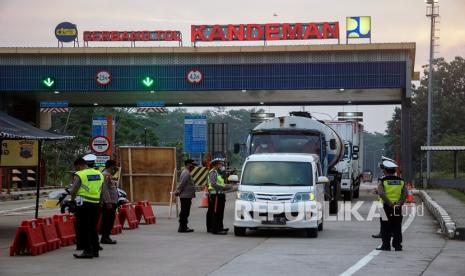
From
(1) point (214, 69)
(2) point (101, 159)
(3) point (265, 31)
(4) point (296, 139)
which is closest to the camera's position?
(4) point (296, 139)

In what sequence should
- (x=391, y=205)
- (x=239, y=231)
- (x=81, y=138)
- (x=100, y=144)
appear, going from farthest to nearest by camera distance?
(x=81, y=138)
(x=100, y=144)
(x=239, y=231)
(x=391, y=205)

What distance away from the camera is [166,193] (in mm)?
29047

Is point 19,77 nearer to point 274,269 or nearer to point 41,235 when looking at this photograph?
point 41,235

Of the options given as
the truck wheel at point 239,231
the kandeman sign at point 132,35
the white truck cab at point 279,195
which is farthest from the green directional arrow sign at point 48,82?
the truck wheel at point 239,231

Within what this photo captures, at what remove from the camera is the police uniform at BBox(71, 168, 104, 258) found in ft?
52.3

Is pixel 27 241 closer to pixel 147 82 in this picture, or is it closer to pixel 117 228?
pixel 117 228

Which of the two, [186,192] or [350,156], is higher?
[350,156]

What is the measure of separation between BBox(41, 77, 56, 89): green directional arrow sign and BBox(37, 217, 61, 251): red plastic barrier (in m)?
27.2

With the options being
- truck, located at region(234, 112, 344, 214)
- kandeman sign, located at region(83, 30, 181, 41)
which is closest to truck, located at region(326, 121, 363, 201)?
truck, located at region(234, 112, 344, 214)

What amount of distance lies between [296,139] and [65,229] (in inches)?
458

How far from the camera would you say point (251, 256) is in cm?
1623

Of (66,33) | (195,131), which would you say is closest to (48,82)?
(66,33)

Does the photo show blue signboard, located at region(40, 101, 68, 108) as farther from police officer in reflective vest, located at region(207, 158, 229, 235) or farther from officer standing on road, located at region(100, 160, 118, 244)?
officer standing on road, located at region(100, 160, 118, 244)

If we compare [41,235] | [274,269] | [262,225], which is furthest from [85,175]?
[262,225]
